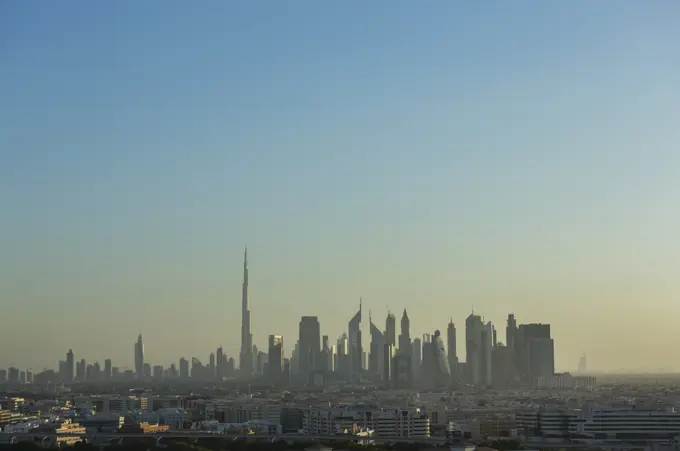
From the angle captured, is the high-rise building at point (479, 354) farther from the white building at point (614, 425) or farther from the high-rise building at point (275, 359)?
the white building at point (614, 425)

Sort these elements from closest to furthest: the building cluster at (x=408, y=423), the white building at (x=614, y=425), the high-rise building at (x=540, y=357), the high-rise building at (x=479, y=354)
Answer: the white building at (x=614, y=425)
the building cluster at (x=408, y=423)
the high-rise building at (x=540, y=357)
the high-rise building at (x=479, y=354)

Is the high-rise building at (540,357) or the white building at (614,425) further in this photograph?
the high-rise building at (540,357)

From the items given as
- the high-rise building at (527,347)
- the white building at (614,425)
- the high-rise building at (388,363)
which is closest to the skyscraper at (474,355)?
the high-rise building at (527,347)

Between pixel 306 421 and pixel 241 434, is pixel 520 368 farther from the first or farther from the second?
pixel 241 434

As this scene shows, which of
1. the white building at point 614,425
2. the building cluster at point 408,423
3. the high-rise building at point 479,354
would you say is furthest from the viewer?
the high-rise building at point 479,354

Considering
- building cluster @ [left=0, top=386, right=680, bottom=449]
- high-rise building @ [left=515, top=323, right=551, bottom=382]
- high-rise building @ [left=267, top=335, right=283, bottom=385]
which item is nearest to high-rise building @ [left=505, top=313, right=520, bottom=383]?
high-rise building @ [left=515, top=323, right=551, bottom=382]

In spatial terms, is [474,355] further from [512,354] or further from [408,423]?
[408,423]

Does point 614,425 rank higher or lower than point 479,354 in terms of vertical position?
lower

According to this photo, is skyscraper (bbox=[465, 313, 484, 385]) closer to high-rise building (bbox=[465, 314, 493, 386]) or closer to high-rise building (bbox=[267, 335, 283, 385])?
high-rise building (bbox=[465, 314, 493, 386])

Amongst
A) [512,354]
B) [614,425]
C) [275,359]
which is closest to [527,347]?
[512,354]

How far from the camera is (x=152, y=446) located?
5775 cm

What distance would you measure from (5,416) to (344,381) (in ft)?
371

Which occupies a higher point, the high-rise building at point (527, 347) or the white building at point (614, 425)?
the high-rise building at point (527, 347)

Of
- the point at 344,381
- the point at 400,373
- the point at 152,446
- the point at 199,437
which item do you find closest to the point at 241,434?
the point at 199,437
